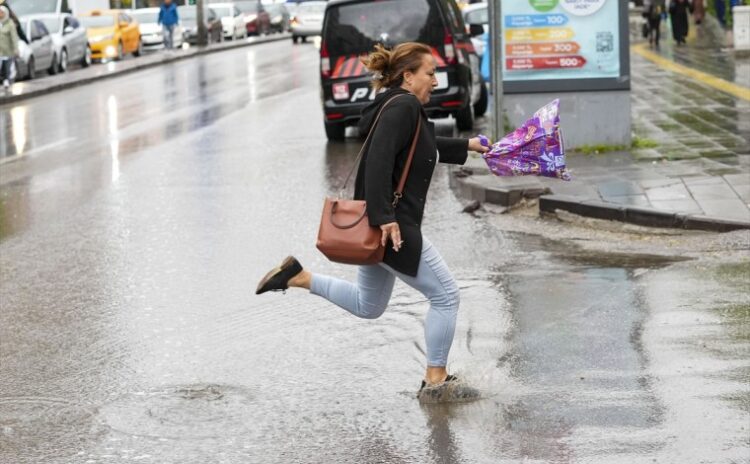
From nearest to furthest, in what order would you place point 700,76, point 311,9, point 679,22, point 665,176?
point 665,176
point 700,76
point 679,22
point 311,9

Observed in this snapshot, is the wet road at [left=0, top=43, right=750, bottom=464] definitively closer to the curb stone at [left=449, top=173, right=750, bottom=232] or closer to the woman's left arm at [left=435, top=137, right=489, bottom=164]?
the curb stone at [left=449, top=173, right=750, bottom=232]

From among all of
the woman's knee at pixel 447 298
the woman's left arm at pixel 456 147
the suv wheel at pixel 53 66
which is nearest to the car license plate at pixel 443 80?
the woman's left arm at pixel 456 147

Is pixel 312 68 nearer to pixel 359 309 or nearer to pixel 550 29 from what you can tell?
pixel 550 29

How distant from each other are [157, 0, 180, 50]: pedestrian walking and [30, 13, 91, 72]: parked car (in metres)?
8.34

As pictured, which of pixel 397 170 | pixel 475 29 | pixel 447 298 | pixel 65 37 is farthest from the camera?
pixel 65 37

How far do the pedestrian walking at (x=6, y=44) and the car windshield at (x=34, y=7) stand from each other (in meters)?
9.02

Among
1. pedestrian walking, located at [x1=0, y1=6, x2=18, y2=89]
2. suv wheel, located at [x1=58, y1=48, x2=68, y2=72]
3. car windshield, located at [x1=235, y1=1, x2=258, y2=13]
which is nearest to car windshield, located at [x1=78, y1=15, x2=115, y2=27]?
suv wheel, located at [x1=58, y1=48, x2=68, y2=72]

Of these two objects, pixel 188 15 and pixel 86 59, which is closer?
pixel 86 59

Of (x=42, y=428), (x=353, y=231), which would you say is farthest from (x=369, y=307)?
(x=42, y=428)

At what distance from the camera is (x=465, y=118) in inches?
720

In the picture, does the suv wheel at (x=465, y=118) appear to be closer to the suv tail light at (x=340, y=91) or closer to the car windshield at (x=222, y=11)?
the suv tail light at (x=340, y=91)

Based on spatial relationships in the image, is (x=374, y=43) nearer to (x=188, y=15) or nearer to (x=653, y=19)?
(x=653, y=19)

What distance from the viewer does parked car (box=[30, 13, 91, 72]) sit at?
3509 cm

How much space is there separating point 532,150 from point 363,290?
1.10 m
